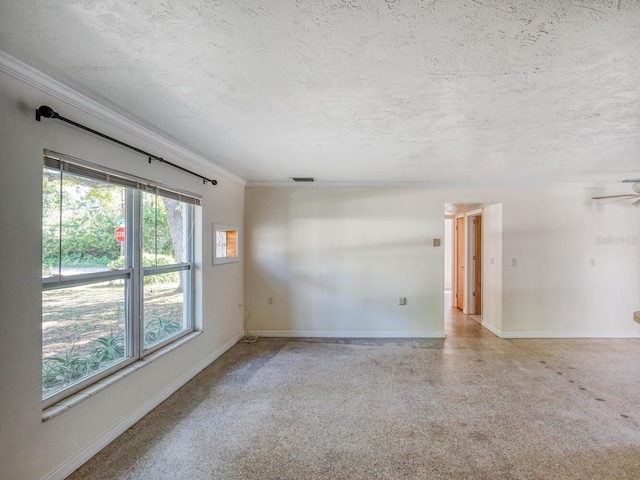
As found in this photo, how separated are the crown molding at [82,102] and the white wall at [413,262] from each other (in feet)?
6.43

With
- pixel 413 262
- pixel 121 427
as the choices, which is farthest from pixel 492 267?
pixel 121 427

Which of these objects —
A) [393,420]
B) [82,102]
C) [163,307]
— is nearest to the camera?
[82,102]

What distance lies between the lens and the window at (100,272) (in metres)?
1.83

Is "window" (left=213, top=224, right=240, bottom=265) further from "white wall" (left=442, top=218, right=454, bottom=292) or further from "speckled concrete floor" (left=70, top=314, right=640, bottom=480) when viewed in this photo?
"white wall" (left=442, top=218, right=454, bottom=292)

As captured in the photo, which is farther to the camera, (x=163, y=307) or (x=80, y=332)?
(x=163, y=307)

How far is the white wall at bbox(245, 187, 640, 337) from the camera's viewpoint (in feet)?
15.1

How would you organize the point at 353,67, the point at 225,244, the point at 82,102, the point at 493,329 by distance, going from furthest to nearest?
the point at 493,329 → the point at 225,244 → the point at 82,102 → the point at 353,67

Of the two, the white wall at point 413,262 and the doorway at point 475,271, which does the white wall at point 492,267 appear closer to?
the white wall at point 413,262

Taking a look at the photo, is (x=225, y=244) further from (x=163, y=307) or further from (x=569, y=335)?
(x=569, y=335)

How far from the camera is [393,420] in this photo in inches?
96.7

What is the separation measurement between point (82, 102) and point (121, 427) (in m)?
2.26

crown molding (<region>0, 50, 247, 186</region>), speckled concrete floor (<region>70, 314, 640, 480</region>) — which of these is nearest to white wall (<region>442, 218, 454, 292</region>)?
speckled concrete floor (<region>70, 314, 640, 480</region>)

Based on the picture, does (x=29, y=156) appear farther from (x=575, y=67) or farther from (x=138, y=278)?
(x=575, y=67)

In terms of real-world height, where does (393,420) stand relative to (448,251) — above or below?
below
